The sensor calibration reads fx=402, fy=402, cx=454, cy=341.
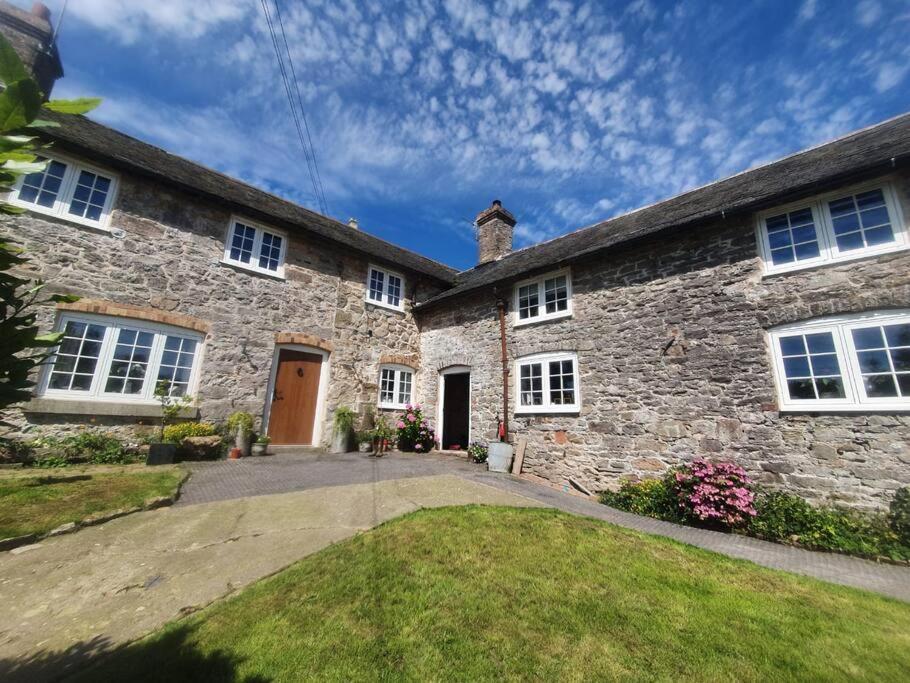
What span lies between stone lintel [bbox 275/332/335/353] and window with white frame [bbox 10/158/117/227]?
4.29 meters

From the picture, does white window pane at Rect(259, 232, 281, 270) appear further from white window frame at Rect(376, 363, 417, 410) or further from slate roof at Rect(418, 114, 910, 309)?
slate roof at Rect(418, 114, 910, 309)

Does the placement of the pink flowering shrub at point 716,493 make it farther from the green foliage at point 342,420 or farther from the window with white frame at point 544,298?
the green foliage at point 342,420

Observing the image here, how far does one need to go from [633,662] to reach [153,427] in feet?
31.1

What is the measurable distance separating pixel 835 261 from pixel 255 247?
12.4 m

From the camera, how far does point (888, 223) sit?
6398 millimetres

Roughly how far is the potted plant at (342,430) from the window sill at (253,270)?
13.0 feet

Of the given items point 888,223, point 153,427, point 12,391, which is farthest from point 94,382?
point 888,223

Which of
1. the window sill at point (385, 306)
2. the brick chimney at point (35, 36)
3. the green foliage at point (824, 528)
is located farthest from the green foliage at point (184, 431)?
the green foliage at point (824, 528)

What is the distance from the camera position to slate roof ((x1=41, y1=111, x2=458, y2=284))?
8.49 metres

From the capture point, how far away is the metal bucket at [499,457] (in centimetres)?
977

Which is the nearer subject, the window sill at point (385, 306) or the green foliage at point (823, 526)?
the green foliage at point (823, 526)

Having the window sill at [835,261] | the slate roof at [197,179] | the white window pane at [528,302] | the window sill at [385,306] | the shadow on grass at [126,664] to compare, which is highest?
the slate roof at [197,179]

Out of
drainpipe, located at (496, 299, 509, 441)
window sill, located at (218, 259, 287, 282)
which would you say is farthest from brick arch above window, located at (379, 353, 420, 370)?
window sill, located at (218, 259, 287, 282)

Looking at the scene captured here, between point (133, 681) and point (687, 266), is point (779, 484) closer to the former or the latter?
point (687, 266)
